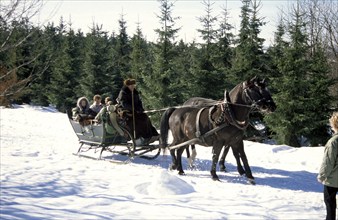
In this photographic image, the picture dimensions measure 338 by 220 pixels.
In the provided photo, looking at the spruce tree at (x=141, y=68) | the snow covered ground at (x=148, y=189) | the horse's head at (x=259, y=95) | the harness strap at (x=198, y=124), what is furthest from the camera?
the spruce tree at (x=141, y=68)

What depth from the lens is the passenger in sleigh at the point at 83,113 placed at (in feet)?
36.5

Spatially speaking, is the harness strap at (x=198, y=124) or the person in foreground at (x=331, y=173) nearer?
the person in foreground at (x=331, y=173)

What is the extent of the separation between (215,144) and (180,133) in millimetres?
1350

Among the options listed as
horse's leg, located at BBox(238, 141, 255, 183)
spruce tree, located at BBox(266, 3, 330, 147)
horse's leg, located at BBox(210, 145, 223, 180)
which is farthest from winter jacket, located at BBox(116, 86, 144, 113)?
spruce tree, located at BBox(266, 3, 330, 147)

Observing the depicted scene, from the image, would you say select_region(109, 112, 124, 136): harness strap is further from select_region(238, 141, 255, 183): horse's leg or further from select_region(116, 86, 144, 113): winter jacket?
select_region(238, 141, 255, 183): horse's leg

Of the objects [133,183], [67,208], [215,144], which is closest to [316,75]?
[215,144]

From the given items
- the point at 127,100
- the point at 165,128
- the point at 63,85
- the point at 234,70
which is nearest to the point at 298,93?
the point at 234,70

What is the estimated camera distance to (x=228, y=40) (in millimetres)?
26547

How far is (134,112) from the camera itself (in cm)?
1029

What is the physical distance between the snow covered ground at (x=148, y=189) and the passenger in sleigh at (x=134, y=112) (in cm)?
76

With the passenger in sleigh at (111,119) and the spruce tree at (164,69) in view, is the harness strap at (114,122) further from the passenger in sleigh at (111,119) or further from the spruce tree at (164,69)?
the spruce tree at (164,69)

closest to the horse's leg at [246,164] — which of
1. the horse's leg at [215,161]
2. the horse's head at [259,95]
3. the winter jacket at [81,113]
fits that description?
the horse's leg at [215,161]

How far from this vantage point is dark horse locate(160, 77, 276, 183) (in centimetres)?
792

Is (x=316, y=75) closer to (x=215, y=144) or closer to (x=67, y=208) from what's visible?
(x=215, y=144)
